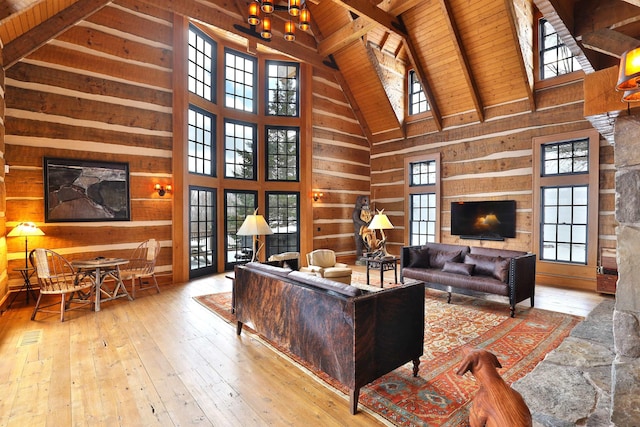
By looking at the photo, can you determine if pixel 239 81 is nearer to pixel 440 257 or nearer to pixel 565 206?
pixel 440 257

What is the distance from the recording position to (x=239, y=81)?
775cm

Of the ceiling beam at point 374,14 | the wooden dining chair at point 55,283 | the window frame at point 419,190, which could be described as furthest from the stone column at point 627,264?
the window frame at point 419,190

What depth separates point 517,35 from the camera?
589 centimetres

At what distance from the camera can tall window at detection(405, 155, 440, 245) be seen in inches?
318

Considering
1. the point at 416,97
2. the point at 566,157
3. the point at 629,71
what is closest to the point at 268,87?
the point at 416,97

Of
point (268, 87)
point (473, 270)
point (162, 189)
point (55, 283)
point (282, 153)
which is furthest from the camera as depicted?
point (282, 153)

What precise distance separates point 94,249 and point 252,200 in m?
3.47

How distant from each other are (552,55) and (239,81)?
6.84 m

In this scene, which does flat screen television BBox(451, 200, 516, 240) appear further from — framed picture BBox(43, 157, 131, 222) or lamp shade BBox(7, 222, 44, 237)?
lamp shade BBox(7, 222, 44, 237)

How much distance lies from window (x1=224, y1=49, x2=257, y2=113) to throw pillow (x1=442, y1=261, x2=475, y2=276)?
587 centimetres

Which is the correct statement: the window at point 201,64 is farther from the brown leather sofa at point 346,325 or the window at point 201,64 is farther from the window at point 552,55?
the window at point 552,55

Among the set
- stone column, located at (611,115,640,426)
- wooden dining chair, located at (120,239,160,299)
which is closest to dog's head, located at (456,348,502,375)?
stone column, located at (611,115,640,426)

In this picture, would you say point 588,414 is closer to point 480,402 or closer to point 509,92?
point 480,402

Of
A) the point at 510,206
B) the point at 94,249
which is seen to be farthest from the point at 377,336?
the point at 510,206
